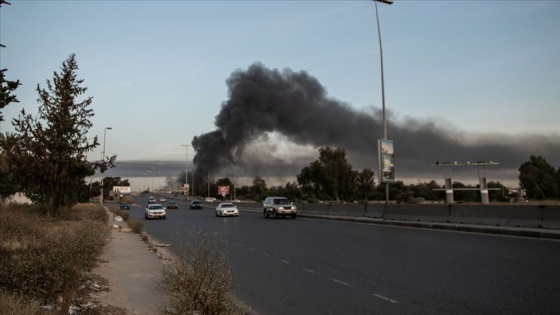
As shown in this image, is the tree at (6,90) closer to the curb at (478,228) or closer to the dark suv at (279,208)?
the curb at (478,228)

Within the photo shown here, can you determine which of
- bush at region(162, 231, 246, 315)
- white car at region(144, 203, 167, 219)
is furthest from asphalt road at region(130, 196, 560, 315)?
white car at region(144, 203, 167, 219)

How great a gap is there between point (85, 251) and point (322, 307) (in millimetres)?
5663

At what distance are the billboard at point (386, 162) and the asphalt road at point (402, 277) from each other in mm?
13689

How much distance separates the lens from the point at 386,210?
29609mm

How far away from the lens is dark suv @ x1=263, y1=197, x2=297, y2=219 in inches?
1502

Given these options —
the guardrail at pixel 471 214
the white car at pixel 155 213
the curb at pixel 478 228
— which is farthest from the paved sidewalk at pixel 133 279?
the white car at pixel 155 213

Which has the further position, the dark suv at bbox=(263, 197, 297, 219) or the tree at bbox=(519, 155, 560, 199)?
the tree at bbox=(519, 155, 560, 199)

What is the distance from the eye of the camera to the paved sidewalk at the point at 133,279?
7207mm

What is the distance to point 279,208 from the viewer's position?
38188 mm

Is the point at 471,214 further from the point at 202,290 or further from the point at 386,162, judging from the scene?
the point at 202,290

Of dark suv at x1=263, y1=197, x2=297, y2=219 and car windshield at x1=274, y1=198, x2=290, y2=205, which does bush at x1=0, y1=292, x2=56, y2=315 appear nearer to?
dark suv at x1=263, y1=197, x2=297, y2=219

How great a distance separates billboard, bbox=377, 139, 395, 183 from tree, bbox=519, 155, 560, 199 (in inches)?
2217

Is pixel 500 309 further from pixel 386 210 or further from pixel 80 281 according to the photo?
pixel 386 210

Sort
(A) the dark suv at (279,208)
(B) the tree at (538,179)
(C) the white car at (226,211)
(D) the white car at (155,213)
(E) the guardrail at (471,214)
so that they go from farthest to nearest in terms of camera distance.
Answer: (B) the tree at (538,179)
(C) the white car at (226,211)
(D) the white car at (155,213)
(A) the dark suv at (279,208)
(E) the guardrail at (471,214)
